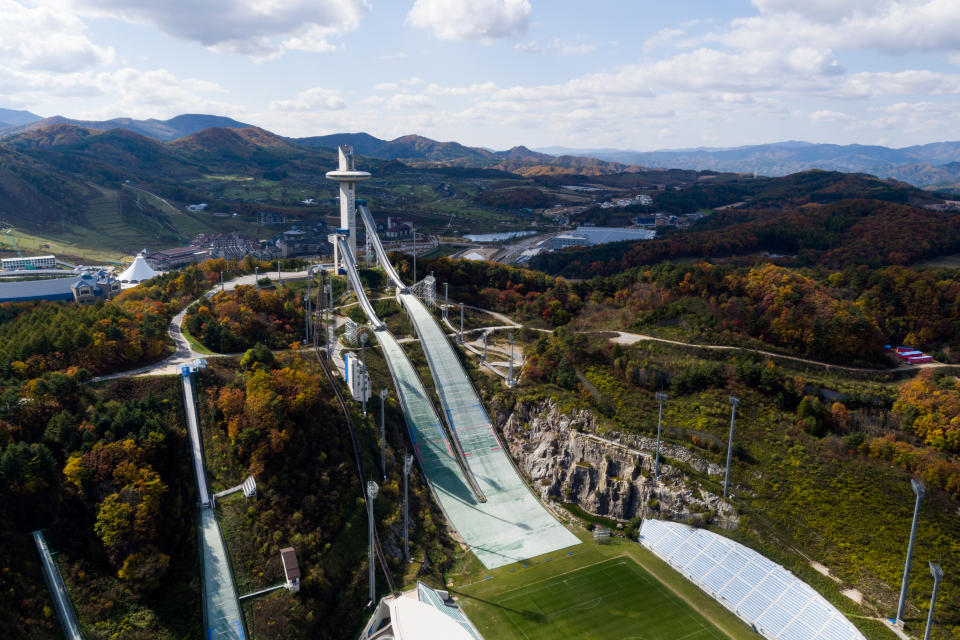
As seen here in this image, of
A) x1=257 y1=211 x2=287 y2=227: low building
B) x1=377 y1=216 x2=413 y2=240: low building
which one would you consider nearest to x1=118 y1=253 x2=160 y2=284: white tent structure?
x1=377 y1=216 x2=413 y2=240: low building

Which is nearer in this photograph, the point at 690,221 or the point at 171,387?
the point at 171,387

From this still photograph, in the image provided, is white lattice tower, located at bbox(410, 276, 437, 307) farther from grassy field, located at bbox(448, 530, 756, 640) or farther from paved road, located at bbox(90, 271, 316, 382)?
grassy field, located at bbox(448, 530, 756, 640)

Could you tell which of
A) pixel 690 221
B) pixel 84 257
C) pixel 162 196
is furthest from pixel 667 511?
pixel 162 196

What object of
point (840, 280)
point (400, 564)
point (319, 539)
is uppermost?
point (840, 280)

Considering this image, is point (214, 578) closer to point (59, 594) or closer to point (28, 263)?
point (59, 594)

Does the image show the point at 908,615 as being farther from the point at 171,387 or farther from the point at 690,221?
the point at 690,221

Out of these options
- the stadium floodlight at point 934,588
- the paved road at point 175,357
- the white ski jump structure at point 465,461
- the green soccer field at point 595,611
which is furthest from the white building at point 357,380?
the stadium floodlight at point 934,588

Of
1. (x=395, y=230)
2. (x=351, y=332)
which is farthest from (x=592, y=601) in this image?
(x=395, y=230)
